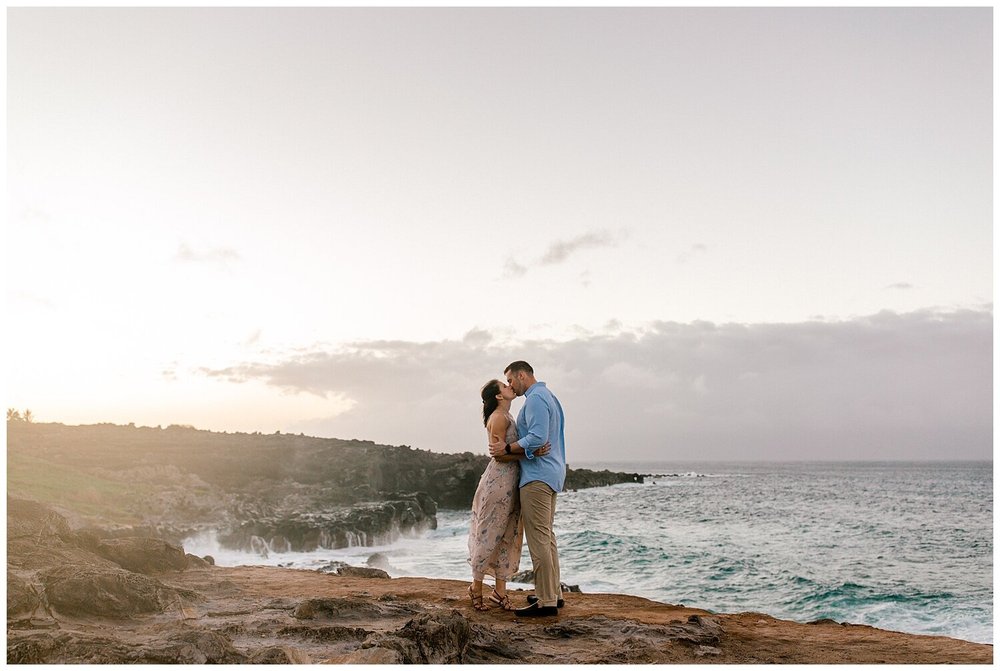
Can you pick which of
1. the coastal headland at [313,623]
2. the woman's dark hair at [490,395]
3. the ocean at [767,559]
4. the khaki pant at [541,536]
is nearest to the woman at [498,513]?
the woman's dark hair at [490,395]

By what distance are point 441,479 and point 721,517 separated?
15245mm

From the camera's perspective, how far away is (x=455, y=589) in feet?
28.1

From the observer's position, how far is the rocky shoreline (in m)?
5.24

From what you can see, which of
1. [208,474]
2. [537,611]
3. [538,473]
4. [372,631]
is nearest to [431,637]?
[372,631]

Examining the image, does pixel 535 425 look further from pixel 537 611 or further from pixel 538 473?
pixel 537 611

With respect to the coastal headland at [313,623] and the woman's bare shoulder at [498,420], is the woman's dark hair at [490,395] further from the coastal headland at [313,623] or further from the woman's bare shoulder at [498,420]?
the coastal headland at [313,623]

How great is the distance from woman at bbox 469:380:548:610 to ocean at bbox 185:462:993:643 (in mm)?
9617

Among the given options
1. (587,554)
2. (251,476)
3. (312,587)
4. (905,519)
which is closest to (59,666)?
(312,587)

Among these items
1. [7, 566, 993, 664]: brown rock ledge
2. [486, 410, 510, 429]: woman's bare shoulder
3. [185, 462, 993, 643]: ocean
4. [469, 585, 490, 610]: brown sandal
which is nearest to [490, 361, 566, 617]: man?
[486, 410, 510, 429]: woman's bare shoulder

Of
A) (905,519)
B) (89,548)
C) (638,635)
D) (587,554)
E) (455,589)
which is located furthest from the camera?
(905,519)

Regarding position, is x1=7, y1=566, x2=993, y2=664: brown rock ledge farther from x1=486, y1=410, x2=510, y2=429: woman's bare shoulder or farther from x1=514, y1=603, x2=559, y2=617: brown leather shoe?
x1=486, y1=410, x2=510, y2=429: woman's bare shoulder

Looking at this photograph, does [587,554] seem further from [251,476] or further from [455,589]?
[251,476]

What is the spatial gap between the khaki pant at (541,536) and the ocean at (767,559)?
9.45 m

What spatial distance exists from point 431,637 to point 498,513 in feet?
6.10
